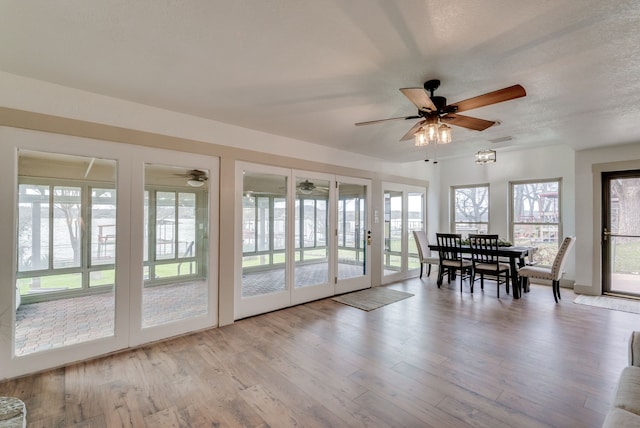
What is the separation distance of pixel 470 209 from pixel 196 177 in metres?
6.22

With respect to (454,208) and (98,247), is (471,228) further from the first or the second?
(98,247)

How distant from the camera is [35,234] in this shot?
106 inches

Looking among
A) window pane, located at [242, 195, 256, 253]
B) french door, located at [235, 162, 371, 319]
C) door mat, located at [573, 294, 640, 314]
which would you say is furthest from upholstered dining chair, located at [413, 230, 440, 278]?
window pane, located at [242, 195, 256, 253]

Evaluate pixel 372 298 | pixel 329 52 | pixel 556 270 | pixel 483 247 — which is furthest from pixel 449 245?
pixel 329 52

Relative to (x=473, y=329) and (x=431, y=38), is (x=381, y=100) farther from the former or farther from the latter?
(x=473, y=329)

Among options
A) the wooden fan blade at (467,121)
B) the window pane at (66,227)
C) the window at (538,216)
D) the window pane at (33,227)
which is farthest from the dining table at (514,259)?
the window pane at (33,227)

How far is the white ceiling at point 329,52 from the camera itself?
1693mm

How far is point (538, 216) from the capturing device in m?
5.98

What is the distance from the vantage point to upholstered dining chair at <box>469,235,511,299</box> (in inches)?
196

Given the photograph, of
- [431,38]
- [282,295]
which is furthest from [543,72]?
[282,295]

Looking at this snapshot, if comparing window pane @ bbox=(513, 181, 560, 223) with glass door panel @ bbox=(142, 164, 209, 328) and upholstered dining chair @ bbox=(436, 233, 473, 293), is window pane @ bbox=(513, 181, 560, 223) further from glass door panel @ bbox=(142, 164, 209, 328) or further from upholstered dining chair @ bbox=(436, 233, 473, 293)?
glass door panel @ bbox=(142, 164, 209, 328)

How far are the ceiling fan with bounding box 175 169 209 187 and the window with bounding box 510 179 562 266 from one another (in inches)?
246

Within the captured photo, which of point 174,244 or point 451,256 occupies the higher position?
point 174,244

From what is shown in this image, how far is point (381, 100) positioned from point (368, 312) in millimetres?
2861
